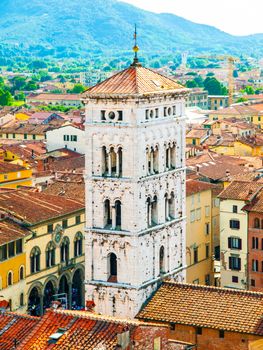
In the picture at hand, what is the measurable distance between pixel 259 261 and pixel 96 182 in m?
23.5

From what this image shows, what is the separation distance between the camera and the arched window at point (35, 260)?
230ft

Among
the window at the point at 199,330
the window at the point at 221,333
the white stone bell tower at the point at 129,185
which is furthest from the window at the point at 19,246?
the window at the point at 221,333

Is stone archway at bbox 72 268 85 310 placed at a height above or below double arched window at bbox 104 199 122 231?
below

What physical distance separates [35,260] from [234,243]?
44.9 ft

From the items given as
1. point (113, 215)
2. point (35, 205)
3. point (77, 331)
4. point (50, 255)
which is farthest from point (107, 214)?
point (35, 205)

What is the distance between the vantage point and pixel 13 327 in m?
46.7

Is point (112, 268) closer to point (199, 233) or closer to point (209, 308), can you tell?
point (209, 308)

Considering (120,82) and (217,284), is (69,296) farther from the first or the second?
(120,82)

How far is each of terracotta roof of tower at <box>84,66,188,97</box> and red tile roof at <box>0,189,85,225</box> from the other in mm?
17850

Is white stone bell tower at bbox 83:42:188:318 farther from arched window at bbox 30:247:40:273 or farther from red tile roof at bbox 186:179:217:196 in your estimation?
red tile roof at bbox 186:179:217:196

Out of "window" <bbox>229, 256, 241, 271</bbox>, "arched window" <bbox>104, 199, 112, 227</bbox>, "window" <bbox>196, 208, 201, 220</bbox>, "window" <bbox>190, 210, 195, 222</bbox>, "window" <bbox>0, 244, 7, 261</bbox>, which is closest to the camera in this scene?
"arched window" <bbox>104, 199, 112, 227</bbox>

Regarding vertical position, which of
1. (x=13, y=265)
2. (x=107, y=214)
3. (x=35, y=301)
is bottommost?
(x=35, y=301)

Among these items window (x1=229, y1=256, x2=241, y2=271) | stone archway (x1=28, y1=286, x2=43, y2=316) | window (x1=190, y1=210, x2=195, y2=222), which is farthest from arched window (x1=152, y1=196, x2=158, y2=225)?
window (x1=190, y1=210, x2=195, y2=222)

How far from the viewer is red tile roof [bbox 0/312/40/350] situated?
150 feet
